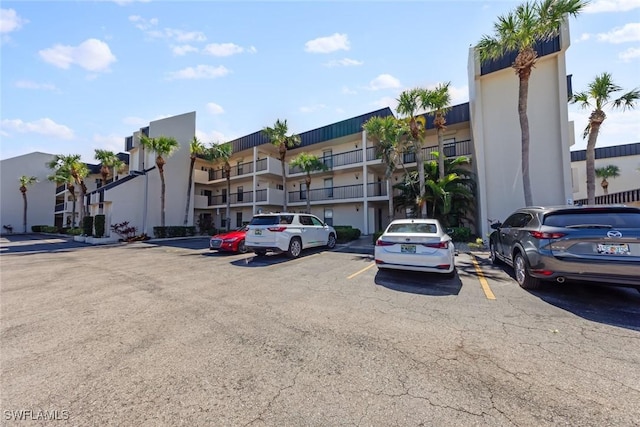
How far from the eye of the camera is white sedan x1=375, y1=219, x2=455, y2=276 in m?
6.14

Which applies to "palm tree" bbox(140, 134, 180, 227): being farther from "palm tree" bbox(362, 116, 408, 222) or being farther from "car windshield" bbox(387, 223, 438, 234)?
"car windshield" bbox(387, 223, 438, 234)

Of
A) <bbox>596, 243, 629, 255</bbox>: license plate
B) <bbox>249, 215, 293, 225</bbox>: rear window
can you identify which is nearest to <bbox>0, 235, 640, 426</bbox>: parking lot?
<bbox>596, 243, 629, 255</bbox>: license plate

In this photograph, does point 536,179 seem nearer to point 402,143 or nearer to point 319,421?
point 402,143

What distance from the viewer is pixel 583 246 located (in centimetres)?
477

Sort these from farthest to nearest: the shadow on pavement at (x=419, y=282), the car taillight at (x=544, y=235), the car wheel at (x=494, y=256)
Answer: the car wheel at (x=494, y=256) → the shadow on pavement at (x=419, y=282) → the car taillight at (x=544, y=235)

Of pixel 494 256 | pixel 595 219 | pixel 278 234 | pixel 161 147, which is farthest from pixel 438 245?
pixel 161 147

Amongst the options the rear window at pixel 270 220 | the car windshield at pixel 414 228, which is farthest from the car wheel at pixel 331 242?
the car windshield at pixel 414 228

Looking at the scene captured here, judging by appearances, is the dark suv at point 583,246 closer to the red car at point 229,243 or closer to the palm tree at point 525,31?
the palm tree at point 525,31

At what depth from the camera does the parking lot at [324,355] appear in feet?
7.11

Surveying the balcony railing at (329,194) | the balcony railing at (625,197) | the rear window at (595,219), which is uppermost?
the balcony railing at (329,194)

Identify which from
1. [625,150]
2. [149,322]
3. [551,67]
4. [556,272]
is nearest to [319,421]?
[149,322]

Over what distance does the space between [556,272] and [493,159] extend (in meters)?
11.5

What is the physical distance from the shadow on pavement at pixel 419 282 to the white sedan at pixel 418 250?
0.32 m

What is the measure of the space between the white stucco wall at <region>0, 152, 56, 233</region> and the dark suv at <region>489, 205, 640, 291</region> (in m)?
50.4
